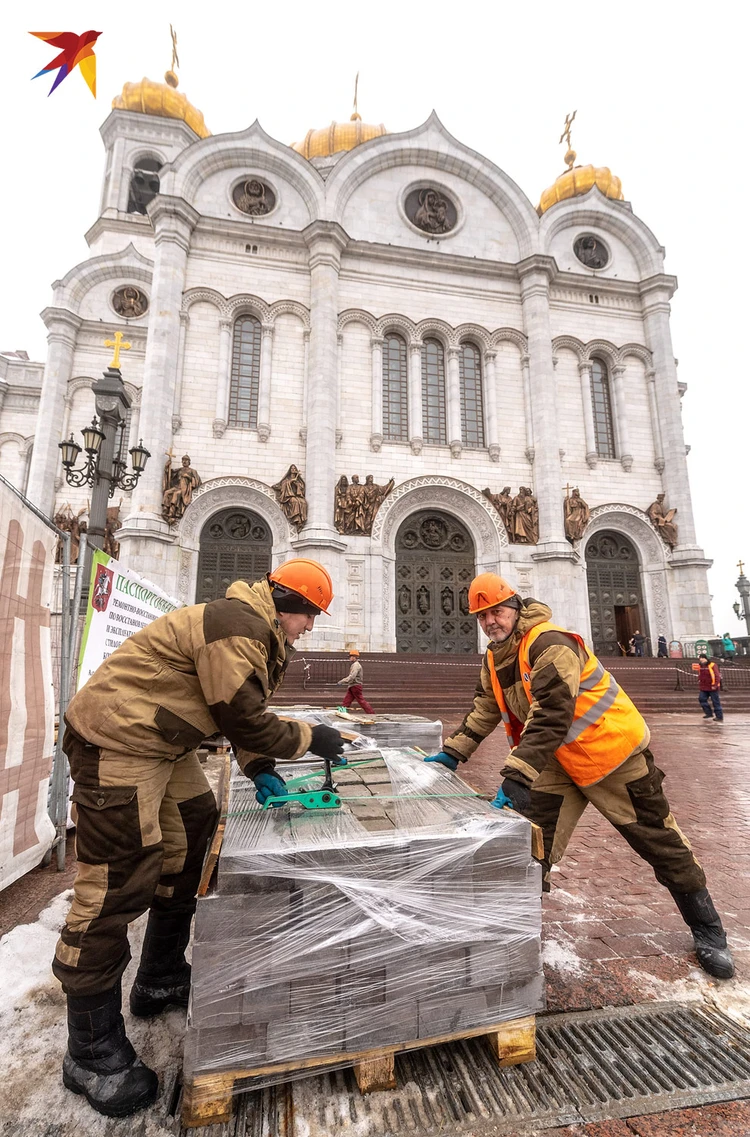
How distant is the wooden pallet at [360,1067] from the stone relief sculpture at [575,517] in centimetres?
1680

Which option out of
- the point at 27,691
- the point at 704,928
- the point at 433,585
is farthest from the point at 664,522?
the point at 27,691

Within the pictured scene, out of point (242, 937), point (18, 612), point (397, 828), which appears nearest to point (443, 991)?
point (397, 828)

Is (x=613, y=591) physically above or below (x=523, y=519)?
below

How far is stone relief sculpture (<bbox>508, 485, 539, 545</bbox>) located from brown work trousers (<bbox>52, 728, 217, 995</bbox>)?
16167 millimetres

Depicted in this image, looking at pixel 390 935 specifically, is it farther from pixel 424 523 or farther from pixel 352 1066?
pixel 424 523

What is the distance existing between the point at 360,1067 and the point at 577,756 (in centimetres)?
156

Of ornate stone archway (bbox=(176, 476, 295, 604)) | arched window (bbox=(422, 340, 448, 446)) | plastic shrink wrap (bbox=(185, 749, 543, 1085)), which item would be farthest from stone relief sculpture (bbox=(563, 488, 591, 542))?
plastic shrink wrap (bbox=(185, 749, 543, 1085))

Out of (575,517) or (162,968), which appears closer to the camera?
(162,968)

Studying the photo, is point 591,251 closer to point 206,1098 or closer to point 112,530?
point 112,530

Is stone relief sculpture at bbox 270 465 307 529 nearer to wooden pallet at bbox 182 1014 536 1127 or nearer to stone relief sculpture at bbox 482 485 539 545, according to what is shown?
stone relief sculpture at bbox 482 485 539 545

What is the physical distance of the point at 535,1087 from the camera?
6.27 feet

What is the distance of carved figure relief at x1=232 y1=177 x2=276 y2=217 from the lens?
1809 centimetres

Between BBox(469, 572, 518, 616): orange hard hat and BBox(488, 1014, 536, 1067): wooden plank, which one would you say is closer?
BBox(488, 1014, 536, 1067): wooden plank

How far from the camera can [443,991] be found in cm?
196
